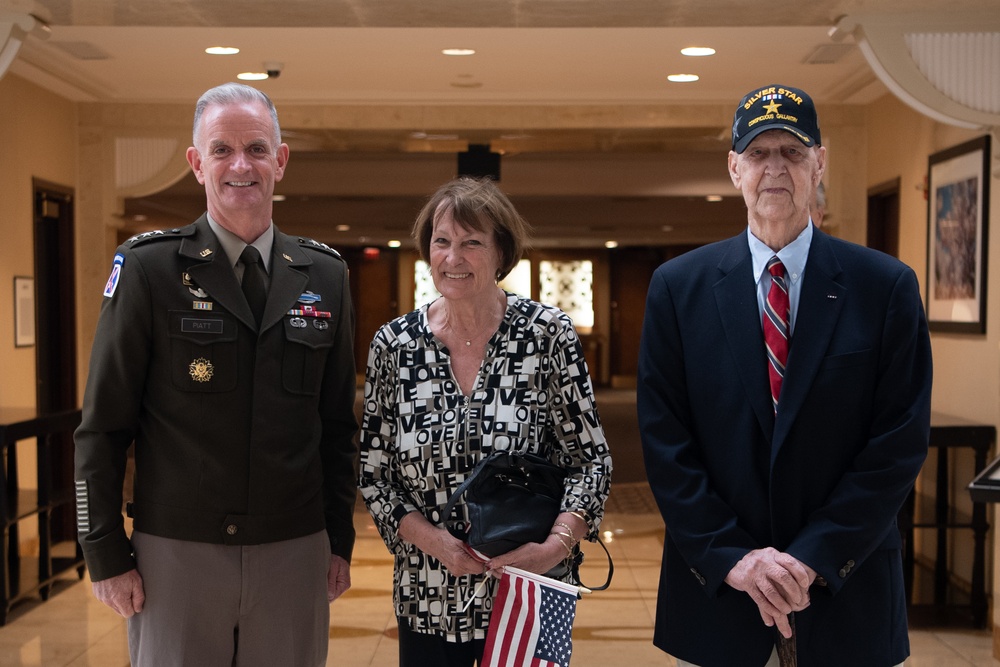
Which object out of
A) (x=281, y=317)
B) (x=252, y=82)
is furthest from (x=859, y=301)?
(x=252, y=82)

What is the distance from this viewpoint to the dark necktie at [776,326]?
211 centimetres

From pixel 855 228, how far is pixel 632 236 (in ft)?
40.8

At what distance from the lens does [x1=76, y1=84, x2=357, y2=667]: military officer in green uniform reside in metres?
2.20

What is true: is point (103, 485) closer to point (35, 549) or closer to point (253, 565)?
point (253, 565)

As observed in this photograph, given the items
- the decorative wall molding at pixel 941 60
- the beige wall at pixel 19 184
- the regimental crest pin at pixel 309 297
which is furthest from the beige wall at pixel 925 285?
the beige wall at pixel 19 184

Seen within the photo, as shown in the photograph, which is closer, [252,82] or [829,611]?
[829,611]

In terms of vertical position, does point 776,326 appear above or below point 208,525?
above

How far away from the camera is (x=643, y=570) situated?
658 centimetres

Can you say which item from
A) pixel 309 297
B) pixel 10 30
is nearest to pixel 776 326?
pixel 309 297

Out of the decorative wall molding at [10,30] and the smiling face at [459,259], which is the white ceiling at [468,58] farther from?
the smiling face at [459,259]

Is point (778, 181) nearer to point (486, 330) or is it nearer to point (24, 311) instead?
point (486, 330)

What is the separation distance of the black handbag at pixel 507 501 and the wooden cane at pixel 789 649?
369 millimetres

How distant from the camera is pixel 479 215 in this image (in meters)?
2.40

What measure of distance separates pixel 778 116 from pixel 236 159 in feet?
3.71
